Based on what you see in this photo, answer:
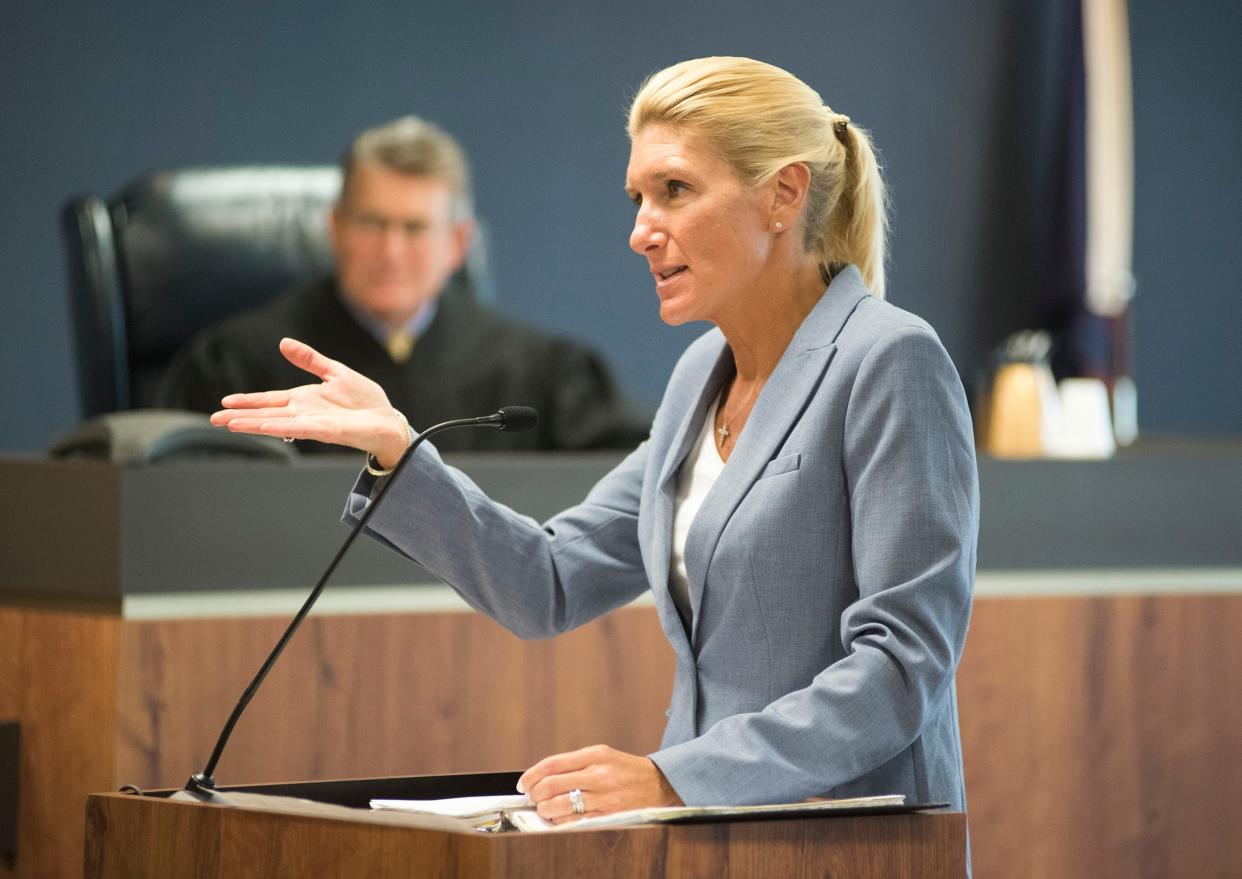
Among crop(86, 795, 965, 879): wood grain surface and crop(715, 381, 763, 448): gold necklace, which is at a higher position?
crop(715, 381, 763, 448): gold necklace

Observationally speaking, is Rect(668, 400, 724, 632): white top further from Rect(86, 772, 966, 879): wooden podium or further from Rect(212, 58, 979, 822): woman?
Rect(86, 772, 966, 879): wooden podium

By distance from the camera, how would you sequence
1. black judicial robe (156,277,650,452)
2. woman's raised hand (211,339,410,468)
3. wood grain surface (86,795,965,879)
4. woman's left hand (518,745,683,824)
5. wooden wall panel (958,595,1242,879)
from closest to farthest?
wood grain surface (86,795,965,879) < woman's left hand (518,745,683,824) < woman's raised hand (211,339,410,468) < wooden wall panel (958,595,1242,879) < black judicial robe (156,277,650,452)

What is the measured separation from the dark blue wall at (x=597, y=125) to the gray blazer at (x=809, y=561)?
2868mm

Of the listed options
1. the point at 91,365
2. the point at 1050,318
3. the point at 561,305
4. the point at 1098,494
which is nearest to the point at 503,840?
the point at 1098,494

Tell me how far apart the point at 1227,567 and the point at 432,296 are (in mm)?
1646

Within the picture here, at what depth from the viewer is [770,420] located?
141 cm

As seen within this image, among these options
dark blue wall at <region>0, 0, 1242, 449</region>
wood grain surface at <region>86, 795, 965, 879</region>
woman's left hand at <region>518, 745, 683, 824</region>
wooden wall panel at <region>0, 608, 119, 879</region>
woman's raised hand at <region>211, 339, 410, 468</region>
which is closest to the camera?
wood grain surface at <region>86, 795, 965, 879</region>

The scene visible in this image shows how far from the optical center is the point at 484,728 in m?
2.20

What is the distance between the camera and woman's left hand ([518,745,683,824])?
120 cm

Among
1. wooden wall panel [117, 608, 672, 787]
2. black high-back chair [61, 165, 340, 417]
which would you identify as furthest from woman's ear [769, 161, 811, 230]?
black high-back chair [61, 165, 340, 417]

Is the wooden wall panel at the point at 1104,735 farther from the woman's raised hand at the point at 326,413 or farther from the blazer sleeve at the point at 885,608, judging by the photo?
the woman's raised hand at the point at 326,413

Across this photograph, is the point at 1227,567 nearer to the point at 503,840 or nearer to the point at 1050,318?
the point at 503,840

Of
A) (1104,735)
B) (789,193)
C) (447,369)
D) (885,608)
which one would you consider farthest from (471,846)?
(447,369)

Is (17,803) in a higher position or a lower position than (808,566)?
lower
